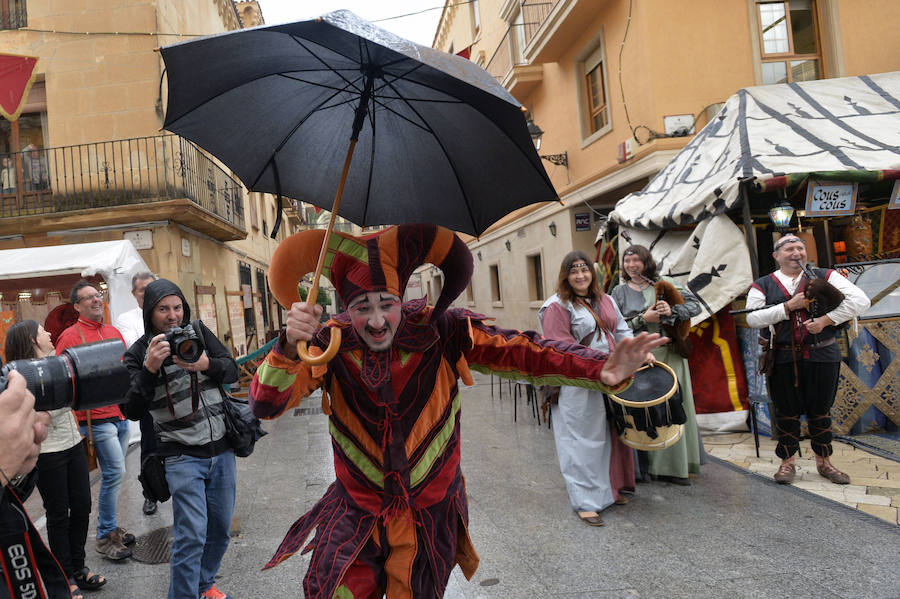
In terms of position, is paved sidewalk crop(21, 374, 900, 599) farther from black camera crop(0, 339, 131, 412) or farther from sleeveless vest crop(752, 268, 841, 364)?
black camera crop(0, 339, 131, 412)

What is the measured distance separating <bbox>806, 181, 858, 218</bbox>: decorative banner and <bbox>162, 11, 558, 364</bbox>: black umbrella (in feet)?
16.0

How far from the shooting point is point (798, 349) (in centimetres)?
437

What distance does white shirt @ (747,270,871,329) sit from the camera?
4.20 m

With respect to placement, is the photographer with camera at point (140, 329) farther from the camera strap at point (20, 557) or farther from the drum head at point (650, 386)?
the drum head at point (650, 386)

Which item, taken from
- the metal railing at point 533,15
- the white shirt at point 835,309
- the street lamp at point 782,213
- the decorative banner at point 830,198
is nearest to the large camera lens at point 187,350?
the white shirt at point 835,309

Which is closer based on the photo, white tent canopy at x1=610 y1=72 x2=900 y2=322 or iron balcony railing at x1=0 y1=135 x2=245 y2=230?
white tent canopy at x1=610 y1=72 x2=900 y2=322

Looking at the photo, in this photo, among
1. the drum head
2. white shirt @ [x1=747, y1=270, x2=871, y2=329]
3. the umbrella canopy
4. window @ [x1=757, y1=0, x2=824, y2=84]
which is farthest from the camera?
window @ [x1=757, y1=0, x2=824, y2=84]

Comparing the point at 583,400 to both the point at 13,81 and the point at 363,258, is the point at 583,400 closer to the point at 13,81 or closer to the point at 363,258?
the point at 363,258

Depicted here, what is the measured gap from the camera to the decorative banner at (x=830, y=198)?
5.71 m

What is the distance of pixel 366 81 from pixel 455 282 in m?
0.75

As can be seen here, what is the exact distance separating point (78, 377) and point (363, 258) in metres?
0.83

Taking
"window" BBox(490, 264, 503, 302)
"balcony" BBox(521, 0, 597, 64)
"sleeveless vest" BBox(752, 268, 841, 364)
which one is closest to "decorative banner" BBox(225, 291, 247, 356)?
"window" BBox(490, 264, 503, 302)

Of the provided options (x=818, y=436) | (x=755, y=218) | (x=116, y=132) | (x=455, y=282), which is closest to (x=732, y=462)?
(x=818, y=436)

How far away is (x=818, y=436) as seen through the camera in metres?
4.48
